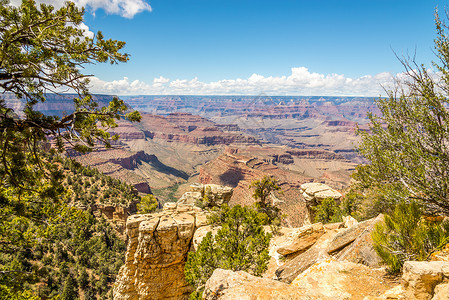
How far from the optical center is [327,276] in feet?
25.4

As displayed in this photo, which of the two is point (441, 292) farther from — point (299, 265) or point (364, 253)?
point (299, 265)

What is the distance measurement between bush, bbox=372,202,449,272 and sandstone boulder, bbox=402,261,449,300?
1.63 meters

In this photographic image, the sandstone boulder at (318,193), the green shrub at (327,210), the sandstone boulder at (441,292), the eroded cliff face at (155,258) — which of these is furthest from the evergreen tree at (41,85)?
the sandstone boulder at (318,193)

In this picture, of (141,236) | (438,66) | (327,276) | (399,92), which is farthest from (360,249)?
(141,236)

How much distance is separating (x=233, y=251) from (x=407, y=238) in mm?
8103

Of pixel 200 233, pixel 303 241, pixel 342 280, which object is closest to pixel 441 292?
pixel 342 280

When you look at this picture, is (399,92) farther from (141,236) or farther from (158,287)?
(158,287)

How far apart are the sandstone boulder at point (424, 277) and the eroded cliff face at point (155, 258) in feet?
52.1

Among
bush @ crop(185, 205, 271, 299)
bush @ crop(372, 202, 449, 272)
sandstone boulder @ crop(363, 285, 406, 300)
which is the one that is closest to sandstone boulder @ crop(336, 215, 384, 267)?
bush @ crop(372, 202, 449, 272)

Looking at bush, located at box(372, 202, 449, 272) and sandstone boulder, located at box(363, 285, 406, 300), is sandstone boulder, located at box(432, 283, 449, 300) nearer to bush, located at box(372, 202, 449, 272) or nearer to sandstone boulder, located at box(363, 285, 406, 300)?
sandstone boulder, located at box(363, 285, 406, 300)

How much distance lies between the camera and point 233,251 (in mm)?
12445

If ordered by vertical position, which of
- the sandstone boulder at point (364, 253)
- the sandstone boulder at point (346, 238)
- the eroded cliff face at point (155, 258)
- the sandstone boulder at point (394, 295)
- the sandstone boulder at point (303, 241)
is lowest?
the eroded cliff face at point (155, 258)

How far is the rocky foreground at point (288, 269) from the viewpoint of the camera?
236 inches

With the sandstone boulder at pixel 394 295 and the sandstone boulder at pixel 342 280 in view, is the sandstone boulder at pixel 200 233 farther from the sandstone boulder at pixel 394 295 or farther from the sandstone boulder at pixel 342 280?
the sandstone boulder at pixel 394 295
